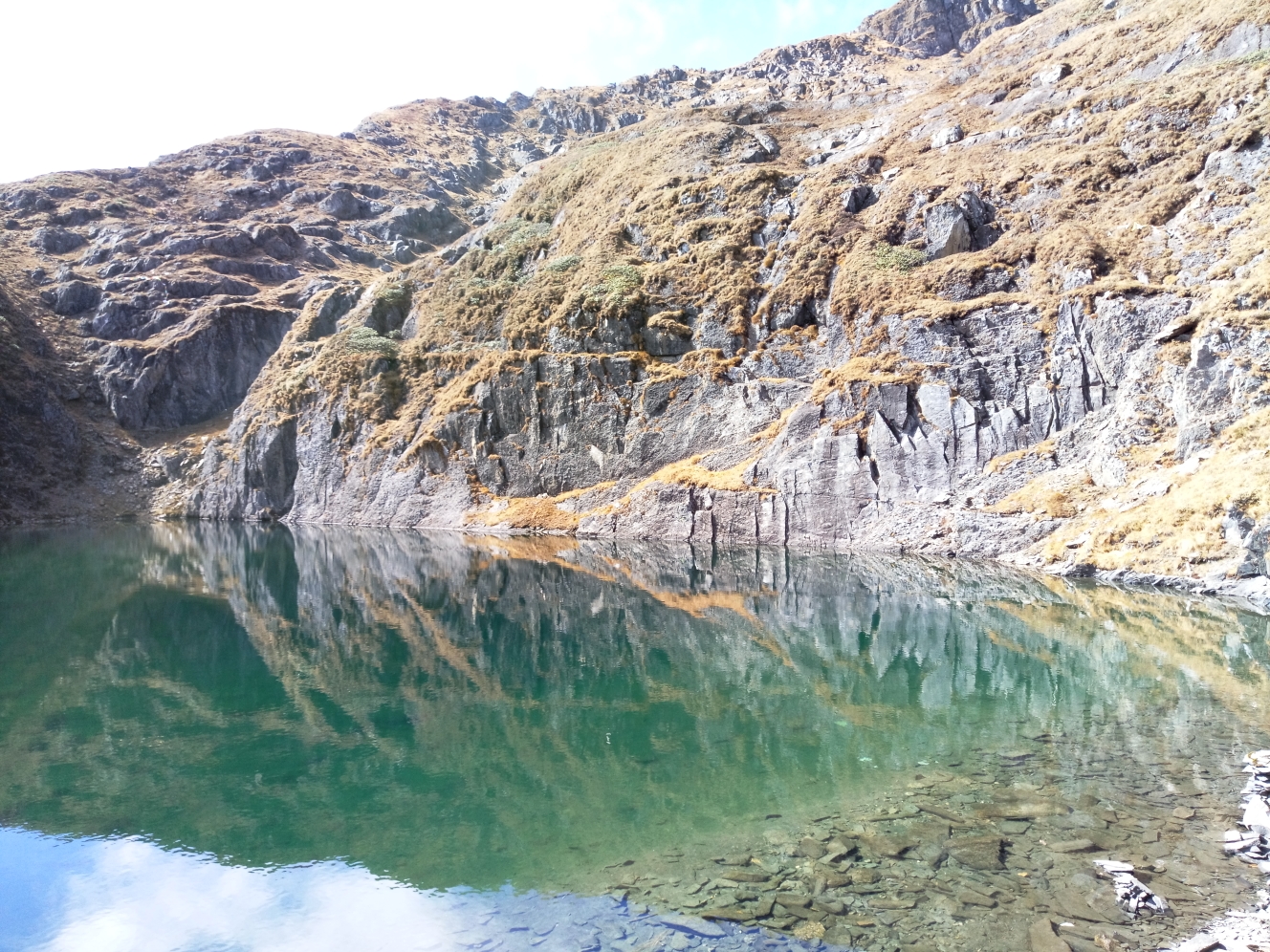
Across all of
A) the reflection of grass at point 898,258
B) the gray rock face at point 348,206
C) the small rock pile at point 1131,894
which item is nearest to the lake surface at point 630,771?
the small rock pile at point 1131,894

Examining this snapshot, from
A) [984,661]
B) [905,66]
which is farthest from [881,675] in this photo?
[905,66]

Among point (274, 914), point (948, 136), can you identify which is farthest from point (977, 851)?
point (948, 136)

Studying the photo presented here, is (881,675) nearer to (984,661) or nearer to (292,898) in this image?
(984,661)

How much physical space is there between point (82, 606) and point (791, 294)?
47.5m

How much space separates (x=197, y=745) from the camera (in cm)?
1519

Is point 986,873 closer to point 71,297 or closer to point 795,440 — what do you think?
point 795,440

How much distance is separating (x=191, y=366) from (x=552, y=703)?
313ft

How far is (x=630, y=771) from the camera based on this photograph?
42.9 ft

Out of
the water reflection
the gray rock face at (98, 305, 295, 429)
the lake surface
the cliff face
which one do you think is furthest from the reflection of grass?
the gray rock face at (98, 305, 295, 429)

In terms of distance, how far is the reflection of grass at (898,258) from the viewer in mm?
50594

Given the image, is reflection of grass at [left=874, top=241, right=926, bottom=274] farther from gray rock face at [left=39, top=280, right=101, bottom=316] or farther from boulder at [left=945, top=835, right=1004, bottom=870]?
gray rock face at [left=39, top=280, right=101, bottom=316]

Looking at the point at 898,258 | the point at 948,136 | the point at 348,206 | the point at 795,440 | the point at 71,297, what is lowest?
the point at 795,440

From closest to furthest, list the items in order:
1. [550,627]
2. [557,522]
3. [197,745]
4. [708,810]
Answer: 1. [708,810]
2. [197,745]
3. [550,627]
4. [557,522]

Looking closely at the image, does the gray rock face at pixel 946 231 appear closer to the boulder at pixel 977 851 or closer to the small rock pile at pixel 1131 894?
the boulder at pixel 977 851
